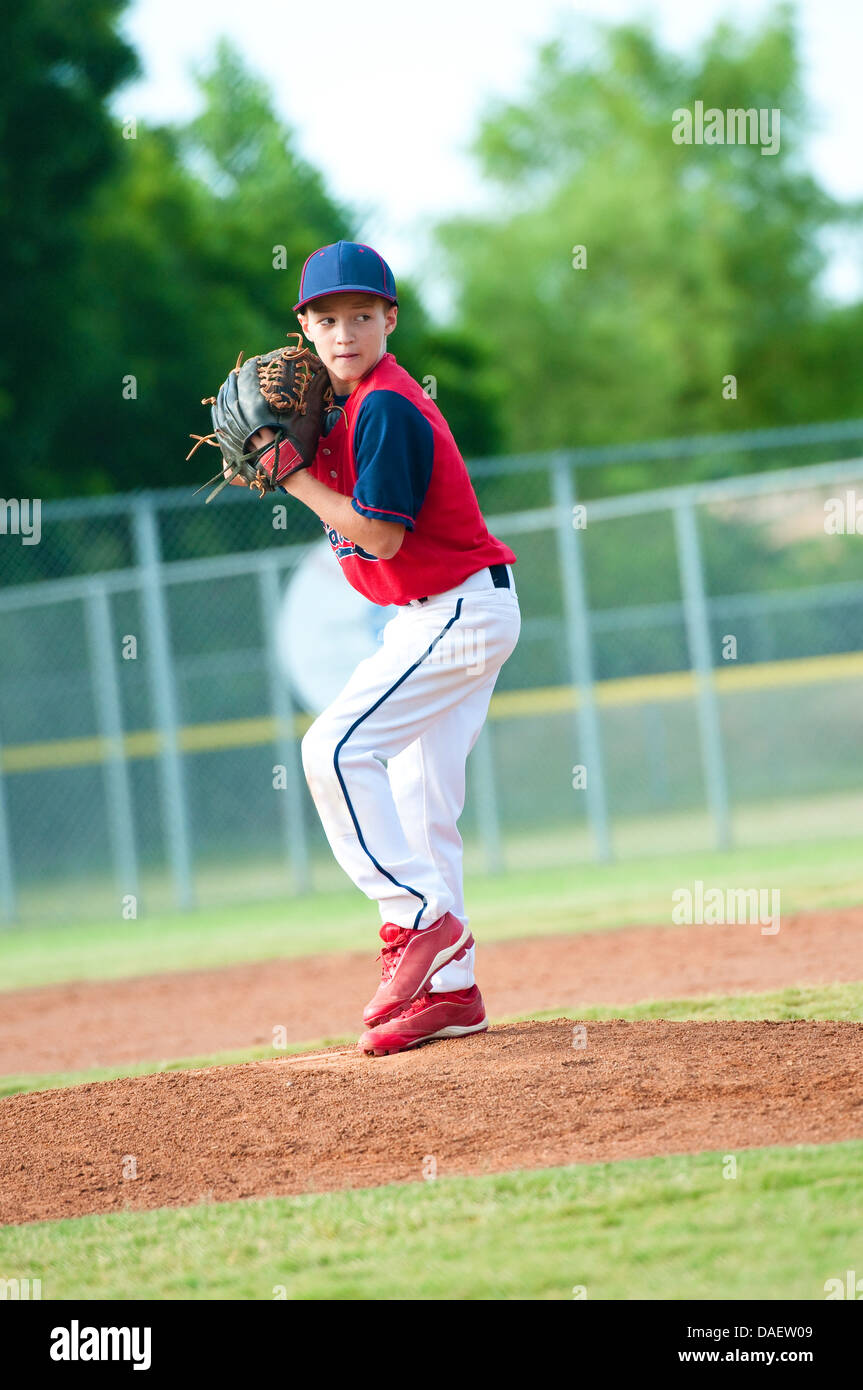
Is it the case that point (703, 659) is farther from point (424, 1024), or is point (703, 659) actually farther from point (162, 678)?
point (424, 1024)

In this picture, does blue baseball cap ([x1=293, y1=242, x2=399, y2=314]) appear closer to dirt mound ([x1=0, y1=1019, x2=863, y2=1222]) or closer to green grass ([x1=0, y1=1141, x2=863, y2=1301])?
dirt mound ([x1=0, y1=1019, x2=863, y2=1222])

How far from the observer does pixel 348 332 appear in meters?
4.22

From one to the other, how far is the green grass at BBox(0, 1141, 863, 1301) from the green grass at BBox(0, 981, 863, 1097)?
5.34 feet

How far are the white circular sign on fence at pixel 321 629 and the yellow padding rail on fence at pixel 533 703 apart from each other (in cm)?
49

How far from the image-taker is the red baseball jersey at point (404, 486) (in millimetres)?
4016

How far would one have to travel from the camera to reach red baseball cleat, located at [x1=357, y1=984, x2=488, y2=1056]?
14.2ft

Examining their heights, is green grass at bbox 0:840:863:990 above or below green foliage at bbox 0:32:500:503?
below

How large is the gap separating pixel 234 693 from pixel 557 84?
29488mm

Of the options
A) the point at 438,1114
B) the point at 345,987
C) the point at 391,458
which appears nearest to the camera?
the point at 438,1114

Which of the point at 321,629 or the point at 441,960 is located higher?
the point at 321,629

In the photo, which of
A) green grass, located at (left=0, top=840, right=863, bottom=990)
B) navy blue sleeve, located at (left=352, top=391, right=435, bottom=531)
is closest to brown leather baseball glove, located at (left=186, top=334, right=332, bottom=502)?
navy blue sleeve, located at (left=352, top=391, right=435, bottom=531)

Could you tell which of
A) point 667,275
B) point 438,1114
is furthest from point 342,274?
point 667,275

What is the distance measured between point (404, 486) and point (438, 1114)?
5.06 ft
